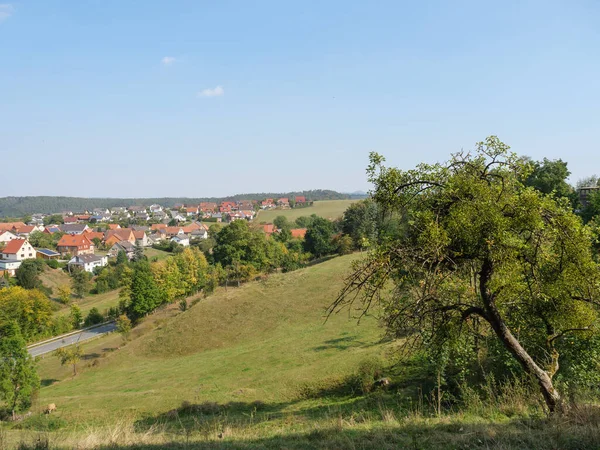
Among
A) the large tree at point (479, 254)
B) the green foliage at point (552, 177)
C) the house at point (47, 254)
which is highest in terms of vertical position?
the green foliage at point (552, 177)

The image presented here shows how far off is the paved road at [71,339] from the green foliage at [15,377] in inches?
745

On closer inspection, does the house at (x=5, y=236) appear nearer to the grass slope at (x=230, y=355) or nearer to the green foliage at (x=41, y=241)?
the green foliage at (x=41, y=241)

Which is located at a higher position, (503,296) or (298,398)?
(503,296)

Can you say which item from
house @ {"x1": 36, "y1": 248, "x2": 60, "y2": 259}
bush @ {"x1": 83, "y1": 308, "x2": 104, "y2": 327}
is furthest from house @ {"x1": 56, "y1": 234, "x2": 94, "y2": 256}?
bush @ {"x1": 83, "y1": 308, "x2": 104, "y2": 327}

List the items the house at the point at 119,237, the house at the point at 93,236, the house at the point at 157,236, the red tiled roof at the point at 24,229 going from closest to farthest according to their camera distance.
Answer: the house at the point at 119,237, the house at the point at 93,236, the red tiled roof at the point at 24,229, the house at the point at 157,236

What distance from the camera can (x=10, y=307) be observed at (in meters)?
42.8

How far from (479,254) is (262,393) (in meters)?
14.2

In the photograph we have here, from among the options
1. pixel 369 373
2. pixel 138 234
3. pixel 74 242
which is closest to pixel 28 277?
pixel 74 242

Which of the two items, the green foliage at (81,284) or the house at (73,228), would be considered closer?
the green foliage at (81,284)

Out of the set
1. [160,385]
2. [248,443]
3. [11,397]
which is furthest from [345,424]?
[11,397]

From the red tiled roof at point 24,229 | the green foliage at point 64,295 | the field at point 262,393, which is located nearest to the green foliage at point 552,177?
the field at point 262,393

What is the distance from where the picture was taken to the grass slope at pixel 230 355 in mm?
18500

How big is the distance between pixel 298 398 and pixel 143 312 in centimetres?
3359

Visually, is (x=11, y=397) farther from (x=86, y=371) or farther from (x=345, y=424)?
(x=345, y=424)
